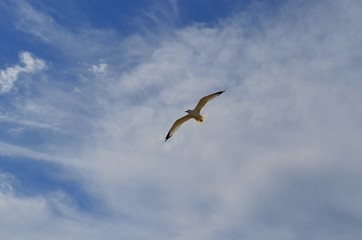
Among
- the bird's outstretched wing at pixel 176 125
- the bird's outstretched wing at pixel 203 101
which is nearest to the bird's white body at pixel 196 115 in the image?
the bird's outstretched wing at pixel 203 101

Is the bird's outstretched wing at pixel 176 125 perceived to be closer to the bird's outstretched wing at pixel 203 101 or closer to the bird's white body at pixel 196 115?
the bird's white body at pixel 196 115

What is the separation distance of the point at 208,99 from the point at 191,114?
310cm

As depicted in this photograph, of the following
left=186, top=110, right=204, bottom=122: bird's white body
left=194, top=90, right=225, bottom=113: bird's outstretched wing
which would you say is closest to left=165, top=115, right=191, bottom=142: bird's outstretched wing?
left=186, top=110, right=204, bottom=122: bird's white body

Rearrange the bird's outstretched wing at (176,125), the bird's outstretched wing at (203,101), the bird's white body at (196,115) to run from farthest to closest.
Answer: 1. the bird's outstretched wing at (176,125)
2. the bird's white body at (196,115)
3. the bird's outstretched wing at (203,101)

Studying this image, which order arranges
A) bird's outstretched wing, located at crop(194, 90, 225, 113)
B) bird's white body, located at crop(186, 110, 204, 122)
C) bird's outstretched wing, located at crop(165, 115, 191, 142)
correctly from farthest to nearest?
bird's outstretched wing, located at crop(165, 115, 191, 142) < bird's white body, located at crop(186, 110, 204, 122) < bird's outstretched wing, located at crop(194, 90, 225, 113)

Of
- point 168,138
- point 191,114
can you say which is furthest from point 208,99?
point 168,138

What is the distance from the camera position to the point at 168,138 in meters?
67.8

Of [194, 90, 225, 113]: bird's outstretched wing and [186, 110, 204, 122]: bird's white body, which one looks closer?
[194, 90, 225, 113]: bird's outstretched wing

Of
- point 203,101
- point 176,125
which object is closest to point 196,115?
point 203,101

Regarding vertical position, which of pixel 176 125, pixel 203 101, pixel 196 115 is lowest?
pixel 196 115

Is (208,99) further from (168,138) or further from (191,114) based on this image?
(168,138)

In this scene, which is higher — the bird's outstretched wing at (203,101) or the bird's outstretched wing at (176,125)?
the bird's outstretched wing at (176,125)

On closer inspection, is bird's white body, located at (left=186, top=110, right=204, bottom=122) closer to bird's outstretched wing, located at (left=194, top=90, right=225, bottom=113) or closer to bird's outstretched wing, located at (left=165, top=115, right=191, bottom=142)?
bird's outstretched wing, located at (left=194, top=90, right=225, bottom=113)

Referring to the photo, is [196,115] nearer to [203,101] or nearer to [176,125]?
[203,101]
